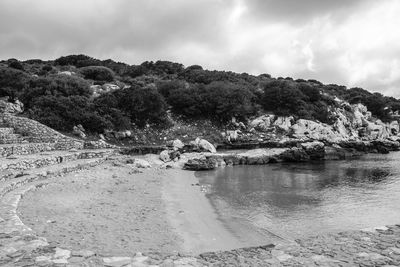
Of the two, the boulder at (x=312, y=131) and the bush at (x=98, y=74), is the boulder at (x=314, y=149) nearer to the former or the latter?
the boulder at (x=312, y=131)

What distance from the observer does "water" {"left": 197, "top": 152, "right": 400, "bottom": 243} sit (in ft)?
50.5

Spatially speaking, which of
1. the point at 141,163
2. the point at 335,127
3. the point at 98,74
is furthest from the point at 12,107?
the point at 335,127

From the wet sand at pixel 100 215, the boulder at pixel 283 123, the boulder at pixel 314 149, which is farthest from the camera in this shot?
the boulder at pixel 283 123

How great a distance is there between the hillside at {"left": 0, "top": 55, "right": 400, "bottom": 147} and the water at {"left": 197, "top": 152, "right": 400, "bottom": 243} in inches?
602

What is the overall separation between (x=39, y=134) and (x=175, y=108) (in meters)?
24.9

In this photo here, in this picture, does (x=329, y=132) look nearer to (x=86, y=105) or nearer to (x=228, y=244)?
(x=86, y=105)

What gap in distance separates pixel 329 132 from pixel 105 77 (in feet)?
129

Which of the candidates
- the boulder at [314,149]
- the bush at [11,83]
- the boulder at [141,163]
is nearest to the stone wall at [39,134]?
the boulder at [141,163]

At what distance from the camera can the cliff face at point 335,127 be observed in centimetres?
5403

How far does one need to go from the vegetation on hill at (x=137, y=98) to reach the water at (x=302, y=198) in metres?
16.2

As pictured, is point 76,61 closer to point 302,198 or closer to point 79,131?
point 79,131

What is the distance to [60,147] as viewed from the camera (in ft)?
103

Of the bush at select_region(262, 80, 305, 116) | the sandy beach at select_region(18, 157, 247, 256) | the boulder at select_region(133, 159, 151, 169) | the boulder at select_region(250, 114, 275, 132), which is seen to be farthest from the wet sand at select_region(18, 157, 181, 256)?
the bush at select_region(262, 80, 305, 116)

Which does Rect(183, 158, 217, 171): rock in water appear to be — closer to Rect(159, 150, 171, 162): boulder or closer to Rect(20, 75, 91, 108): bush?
Rect(159, 150, 171, 162): boulder
